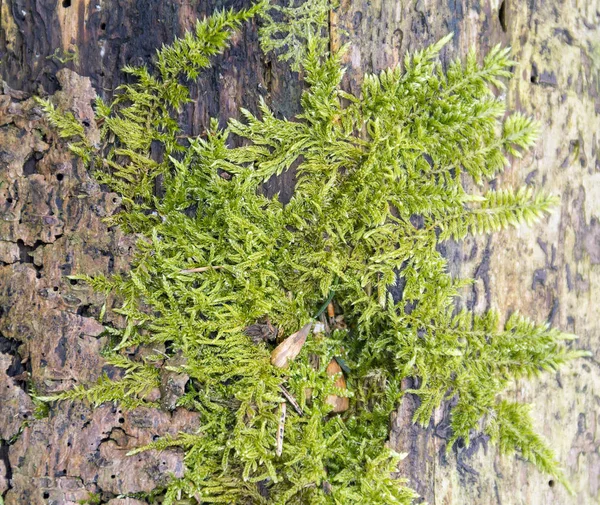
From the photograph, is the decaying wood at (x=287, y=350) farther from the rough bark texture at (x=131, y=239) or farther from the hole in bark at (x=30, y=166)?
the hole in bark at (x=30, y=166)

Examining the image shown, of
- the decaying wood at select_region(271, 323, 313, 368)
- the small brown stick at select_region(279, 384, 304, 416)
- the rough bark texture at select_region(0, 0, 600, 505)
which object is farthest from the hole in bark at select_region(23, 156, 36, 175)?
the small brown stick at select_region(279, 384, 304, 416)

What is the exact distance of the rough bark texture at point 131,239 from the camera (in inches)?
68.6

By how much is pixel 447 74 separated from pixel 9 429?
2.15m

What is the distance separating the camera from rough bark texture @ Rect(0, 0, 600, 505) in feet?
5.72

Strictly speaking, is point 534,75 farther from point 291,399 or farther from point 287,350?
point 291,399

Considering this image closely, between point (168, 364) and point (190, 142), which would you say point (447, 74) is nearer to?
point (190, 142)

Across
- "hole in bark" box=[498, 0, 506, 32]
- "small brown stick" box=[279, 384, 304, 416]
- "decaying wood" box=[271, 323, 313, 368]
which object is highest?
"hole in bark" box=[498, 0, 506, 32]

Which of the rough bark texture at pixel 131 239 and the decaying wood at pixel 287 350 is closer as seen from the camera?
the rough bark texture at pixel 131 239

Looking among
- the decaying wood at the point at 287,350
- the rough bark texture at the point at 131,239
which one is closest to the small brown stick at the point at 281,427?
the decaying wood at the point at 287,350

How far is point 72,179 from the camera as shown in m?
1.82

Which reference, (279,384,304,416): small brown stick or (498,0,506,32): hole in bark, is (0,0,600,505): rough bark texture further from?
Answer: (279,384,304,416): small brown stick

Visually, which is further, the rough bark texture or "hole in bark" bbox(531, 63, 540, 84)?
"hole in bark" bbox(531, 63, 540, 84)

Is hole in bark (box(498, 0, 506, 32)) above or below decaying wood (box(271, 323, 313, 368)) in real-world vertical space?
above

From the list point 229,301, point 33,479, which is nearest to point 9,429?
point 33,479
